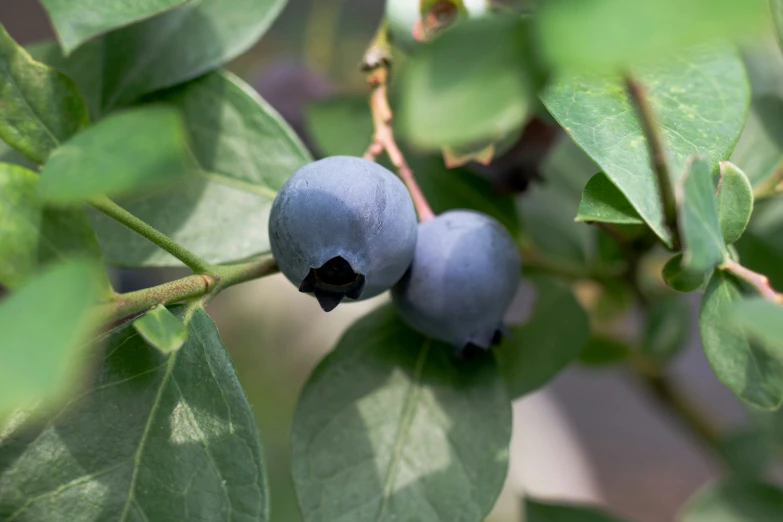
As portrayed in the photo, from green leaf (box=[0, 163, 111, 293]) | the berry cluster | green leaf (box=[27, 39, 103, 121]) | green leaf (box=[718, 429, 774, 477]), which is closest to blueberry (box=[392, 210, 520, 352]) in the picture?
the berry cluster

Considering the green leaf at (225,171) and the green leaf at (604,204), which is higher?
the green leaf at (604,204)

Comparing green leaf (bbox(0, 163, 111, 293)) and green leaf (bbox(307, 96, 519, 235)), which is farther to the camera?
green leaf (bbox(307, 96, 519, 235))

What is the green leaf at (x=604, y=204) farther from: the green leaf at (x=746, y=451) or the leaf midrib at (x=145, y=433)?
the green leaf at (x=746, y=451)

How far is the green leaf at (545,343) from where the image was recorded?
732 millimetres

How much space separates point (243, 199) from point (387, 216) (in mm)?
217

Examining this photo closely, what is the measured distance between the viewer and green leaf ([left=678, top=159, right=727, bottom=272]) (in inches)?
13.9

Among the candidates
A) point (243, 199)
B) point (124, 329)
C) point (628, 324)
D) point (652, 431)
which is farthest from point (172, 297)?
point (652, 431)

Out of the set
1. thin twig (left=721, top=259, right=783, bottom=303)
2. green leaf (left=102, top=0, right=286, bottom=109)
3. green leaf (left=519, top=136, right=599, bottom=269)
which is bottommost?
green leaf (left=519, top=136, right=599, bottom=269)

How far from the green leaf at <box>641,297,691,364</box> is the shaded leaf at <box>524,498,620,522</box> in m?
0.23

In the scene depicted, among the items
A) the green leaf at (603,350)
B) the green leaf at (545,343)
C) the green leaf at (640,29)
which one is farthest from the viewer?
the green leaf at (603,350)

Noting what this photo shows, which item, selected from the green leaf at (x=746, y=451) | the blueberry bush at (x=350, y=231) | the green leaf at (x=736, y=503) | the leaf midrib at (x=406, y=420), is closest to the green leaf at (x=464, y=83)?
the blueberry bush at (x=350, y=231)

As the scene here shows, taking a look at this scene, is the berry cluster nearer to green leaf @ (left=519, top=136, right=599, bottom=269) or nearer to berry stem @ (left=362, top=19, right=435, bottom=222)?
berry stem @ (left=362, top=19, right=435, bottom=222)

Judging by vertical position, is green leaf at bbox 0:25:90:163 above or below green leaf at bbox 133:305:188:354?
above

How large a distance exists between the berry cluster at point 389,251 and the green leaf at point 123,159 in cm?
16
